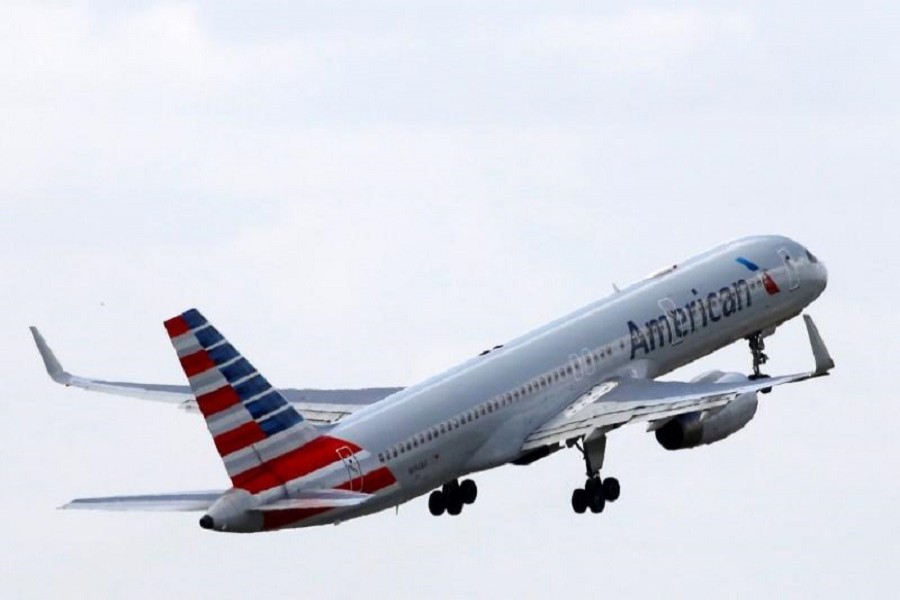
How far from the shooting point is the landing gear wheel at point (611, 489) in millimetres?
103625

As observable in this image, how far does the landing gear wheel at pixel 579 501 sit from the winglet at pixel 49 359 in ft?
64.3

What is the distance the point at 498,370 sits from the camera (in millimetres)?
101812

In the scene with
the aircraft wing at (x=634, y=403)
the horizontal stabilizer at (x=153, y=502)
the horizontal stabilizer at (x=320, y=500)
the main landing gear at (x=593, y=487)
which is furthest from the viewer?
the main landing gear at (x=593, y=487)

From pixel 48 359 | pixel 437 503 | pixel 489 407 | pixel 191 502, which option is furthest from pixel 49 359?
pixel 191 502

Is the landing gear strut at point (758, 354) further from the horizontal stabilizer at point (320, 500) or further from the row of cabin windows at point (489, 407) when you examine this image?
the horizontal stabilizer at point (320, 500)

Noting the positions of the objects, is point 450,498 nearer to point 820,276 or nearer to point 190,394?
point 190,394

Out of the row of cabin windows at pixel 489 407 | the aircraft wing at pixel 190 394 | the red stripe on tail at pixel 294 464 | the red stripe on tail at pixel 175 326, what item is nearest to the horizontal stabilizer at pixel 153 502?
the red stripe on tail at pixel 294 464

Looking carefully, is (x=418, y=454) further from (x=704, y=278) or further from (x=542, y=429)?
(x=704, y=278)

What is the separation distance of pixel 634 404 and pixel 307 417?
12.4 metres

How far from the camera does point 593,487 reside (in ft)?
339

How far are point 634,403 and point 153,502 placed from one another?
20.2 meters

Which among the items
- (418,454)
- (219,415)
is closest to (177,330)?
(219,415)

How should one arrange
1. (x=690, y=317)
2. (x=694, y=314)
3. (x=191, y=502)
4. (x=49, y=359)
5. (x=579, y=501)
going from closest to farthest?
1. (x=191, y=502)
2. (x=579, y=501)
3. (x=49, y=359)
4. (x=690, y=317)
5. (x=694, y=314)

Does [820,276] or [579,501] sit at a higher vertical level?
[820,276]
